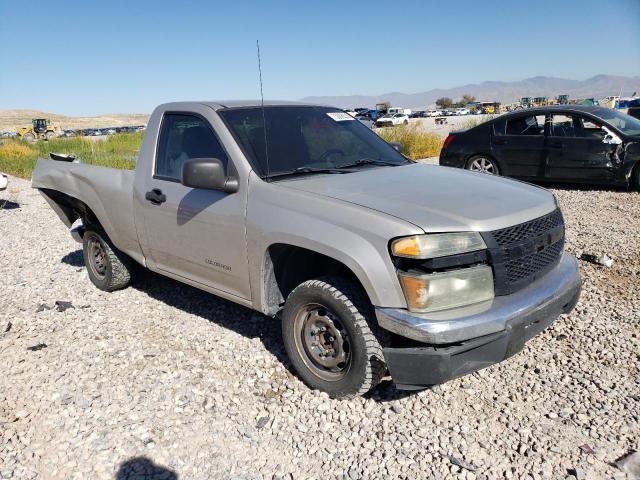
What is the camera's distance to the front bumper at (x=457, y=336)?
2.65m

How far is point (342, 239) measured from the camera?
2.91m

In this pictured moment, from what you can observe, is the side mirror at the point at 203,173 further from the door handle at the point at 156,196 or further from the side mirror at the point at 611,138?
the side mirror at the point at 611,138

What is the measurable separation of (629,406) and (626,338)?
95 cm

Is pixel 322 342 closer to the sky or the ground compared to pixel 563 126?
closer to the ground

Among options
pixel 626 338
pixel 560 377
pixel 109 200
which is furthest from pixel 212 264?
pixel 626 338

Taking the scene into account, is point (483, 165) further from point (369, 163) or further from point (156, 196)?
point (156, 196)

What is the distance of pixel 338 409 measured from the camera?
321cm

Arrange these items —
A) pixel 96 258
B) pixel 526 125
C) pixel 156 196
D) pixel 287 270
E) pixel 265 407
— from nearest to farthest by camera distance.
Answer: pixel 265 407 → pixel 287 270 → pixel 156 196 → pixel 96 258 → pixel 526 125

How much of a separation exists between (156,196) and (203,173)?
3.14ft

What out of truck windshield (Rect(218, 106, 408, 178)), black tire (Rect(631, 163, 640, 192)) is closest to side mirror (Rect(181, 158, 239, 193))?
truck windshield (Rect(218, 106, 408, 178))

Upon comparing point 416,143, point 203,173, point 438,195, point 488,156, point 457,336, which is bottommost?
point 416,143

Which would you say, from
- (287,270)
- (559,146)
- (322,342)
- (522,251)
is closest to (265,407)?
(322,342)

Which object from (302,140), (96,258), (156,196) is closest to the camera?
(302,140)

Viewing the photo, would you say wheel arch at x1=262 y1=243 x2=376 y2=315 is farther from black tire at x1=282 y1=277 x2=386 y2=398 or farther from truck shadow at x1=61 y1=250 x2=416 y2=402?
truck shadow at x1=61 y1=250 x2=416 y2=402
